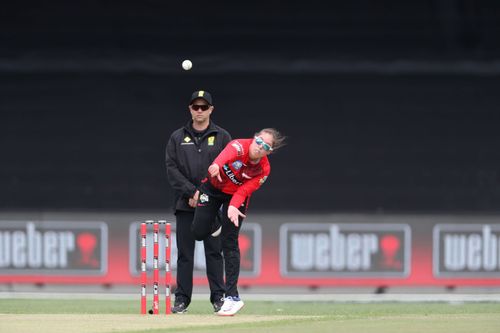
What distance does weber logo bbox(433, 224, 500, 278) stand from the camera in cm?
1720

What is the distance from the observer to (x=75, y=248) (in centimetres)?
1725

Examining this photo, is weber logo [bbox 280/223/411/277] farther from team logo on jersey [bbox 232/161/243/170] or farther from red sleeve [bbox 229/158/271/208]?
team logo on jersey [bbox 232/161/243/170]

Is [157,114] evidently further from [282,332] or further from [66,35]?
[282,332]

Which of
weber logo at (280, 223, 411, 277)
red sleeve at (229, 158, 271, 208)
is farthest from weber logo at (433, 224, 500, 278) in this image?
red sleeve at (229, 158, 271, 208)

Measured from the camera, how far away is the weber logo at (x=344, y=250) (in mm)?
17266

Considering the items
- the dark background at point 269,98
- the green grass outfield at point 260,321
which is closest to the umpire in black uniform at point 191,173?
the green grass outfield at point 260,321

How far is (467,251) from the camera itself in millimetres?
17234

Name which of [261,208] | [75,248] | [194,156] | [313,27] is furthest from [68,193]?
[194,156]

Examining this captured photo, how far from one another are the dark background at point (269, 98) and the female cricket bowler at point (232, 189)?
243 inches

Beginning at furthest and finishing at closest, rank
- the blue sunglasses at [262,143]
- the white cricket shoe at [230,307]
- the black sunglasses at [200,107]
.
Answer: the black sunglasses at [200,107], the white cricket shoe at [230,307], the blue sunglasses at [262,143]

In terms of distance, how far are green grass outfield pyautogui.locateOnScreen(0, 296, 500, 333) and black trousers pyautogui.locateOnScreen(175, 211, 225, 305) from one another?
241 mm

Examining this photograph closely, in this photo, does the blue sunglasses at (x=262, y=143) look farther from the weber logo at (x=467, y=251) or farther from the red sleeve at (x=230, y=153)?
the weber logo at (x=467, y=251)

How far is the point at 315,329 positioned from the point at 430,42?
25.6 ft

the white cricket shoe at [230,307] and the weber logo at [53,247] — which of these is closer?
the white cricket shoe at [230,307]
